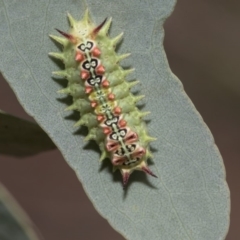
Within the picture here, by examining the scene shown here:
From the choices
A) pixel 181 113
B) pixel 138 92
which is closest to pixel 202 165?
pixel 181 113

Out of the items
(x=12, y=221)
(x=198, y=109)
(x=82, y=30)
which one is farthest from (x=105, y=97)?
(x=198, y=109)

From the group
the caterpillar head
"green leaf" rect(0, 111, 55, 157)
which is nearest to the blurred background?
"green leaf" rect(0, 111, 55, 157)

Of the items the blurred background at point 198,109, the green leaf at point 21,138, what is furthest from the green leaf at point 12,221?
the blurred background at point 198,109

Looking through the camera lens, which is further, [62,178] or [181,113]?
[62,178]

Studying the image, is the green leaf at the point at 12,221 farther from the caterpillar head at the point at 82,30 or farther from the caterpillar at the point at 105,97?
the caterpillar head at the point at 82,30

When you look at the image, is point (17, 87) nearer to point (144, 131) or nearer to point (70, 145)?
point (70, 145)

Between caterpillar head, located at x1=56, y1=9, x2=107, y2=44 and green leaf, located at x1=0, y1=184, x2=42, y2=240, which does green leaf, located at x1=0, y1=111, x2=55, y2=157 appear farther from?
caterpillar head, located at x1=56, y1=9, x2=107, y2=44

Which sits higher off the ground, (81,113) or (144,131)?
(81,113)

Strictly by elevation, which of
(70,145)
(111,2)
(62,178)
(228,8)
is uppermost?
(111,2)
